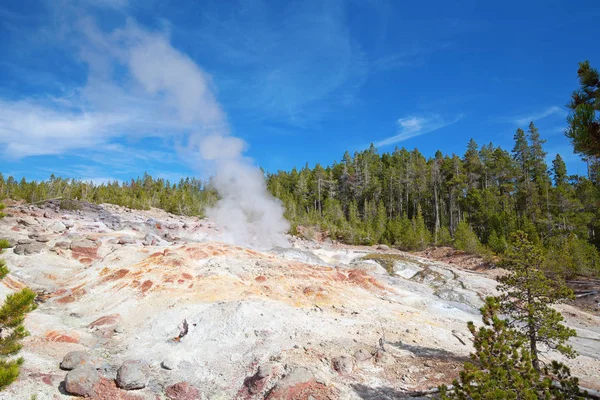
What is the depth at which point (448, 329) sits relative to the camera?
1238cm

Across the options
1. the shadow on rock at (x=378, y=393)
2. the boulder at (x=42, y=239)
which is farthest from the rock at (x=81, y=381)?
the boulder at (x=42, y=239)

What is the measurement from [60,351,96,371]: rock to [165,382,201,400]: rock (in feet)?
6.84

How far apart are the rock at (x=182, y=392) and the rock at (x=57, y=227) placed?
24.1 meters

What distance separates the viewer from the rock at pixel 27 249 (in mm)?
18452

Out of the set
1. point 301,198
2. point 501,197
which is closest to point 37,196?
point 301,198

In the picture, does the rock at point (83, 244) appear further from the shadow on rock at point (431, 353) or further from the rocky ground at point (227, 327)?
the shadow on rock at point (431, 353)

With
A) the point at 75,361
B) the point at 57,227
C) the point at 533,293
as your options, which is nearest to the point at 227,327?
the point at 75,361

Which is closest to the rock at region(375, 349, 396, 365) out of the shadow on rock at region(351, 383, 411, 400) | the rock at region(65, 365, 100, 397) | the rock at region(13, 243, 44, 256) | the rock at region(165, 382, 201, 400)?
the shadow on rock at region(351, 383, 411, 400)

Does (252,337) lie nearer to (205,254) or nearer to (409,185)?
(205,254)

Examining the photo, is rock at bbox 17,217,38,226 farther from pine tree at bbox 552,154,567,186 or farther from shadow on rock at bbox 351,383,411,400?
pine tree at bbox 552,154,567,186

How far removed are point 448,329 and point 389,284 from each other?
722cm

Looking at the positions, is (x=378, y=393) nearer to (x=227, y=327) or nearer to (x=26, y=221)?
(x=227, y=327)

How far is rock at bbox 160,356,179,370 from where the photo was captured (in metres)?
8.95

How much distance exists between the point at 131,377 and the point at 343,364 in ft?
16.6
